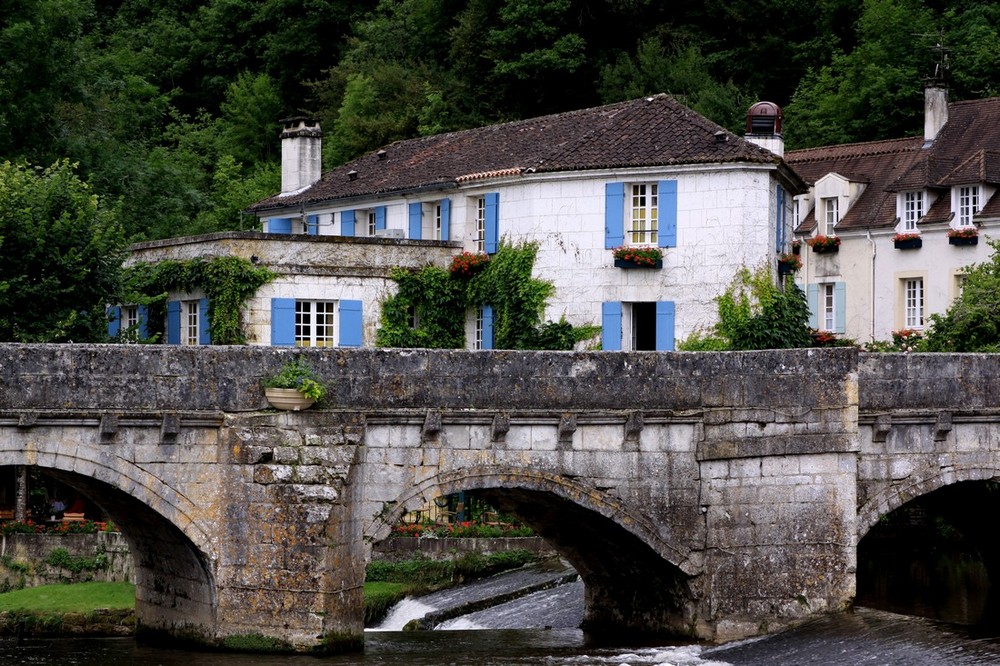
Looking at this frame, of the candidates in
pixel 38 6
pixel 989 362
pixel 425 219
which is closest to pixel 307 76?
pixel 38 6

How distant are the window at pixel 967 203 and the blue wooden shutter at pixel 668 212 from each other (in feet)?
30.7

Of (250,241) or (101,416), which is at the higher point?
(250,241)

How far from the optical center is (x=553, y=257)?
36.1m

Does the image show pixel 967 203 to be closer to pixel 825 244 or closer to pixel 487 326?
pixel 825 244

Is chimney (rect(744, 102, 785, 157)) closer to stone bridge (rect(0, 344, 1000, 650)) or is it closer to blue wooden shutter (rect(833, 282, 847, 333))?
blue wooden shutter (rect(833, 282, 847, 333))

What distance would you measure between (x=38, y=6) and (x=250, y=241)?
508 inches

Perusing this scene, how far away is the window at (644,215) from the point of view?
3525 cm

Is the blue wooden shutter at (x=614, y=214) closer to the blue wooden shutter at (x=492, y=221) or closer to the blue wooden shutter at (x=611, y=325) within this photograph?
the blue wooden shutter at (x=611, y=325)

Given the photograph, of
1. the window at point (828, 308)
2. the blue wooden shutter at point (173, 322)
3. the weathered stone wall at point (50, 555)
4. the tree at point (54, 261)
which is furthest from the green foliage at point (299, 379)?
the window at point (828, 308)

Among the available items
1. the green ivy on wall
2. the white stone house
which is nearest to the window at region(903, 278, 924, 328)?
the white stone house

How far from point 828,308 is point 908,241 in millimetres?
2981

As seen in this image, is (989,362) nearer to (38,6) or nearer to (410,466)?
(410,466)

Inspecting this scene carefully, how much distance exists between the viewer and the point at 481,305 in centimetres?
3738

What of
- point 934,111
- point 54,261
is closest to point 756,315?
point 934,111
